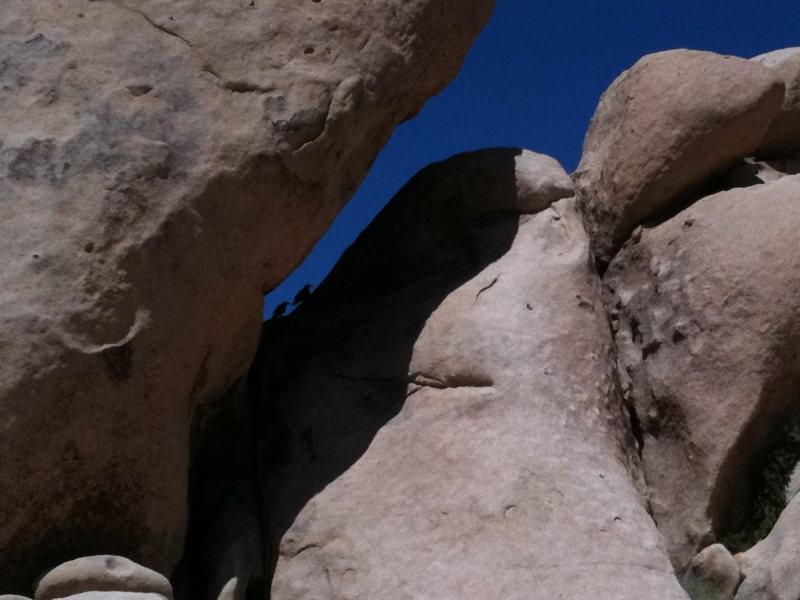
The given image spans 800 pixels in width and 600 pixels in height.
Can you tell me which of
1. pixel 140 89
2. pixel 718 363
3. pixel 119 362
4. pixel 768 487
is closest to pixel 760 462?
pixel 768 487

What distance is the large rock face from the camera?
400 centimetres

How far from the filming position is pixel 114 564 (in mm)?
3982

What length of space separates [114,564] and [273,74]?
5.53 feet

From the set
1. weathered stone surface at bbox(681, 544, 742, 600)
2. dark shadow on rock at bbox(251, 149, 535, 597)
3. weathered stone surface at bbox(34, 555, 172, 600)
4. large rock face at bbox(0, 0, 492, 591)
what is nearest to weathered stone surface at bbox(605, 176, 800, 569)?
weathered stone surface at bbox(681, 544, 742, 600)

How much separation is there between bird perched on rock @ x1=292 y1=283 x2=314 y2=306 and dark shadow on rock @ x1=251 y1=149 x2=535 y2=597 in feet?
0.12

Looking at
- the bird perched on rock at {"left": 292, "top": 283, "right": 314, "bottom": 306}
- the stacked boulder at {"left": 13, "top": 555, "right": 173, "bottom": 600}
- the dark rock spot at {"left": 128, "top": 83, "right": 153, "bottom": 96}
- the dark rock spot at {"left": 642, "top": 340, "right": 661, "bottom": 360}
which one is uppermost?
the dark rock spot at {"left": 128, "top": 83, "right": 153, "bottom": 96}

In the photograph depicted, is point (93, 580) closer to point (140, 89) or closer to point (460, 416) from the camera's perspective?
point (460, 416)

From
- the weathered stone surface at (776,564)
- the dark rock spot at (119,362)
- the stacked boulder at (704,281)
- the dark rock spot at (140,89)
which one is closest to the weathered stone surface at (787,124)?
the stacked boulder at (704,281)

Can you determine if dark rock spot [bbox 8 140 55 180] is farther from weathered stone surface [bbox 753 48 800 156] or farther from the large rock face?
weathered stone surface [bbox 753 48 800 156]

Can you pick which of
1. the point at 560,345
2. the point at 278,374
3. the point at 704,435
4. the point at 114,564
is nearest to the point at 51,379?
the point at 114,564

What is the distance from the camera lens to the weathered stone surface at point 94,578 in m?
3.91

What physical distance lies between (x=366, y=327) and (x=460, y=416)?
78 centimetres

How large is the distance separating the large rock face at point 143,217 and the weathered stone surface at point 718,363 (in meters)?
1.41

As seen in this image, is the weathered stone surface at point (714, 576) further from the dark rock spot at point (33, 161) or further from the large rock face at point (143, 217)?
the dark rock spot at point (33, 161)
